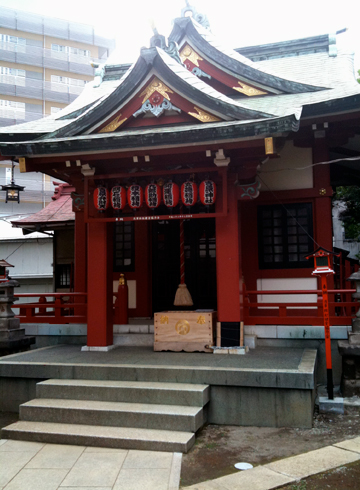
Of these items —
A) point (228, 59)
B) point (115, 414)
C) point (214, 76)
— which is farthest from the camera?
point (214, 76)

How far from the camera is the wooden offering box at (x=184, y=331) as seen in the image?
31.9ft

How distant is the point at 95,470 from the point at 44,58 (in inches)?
1737

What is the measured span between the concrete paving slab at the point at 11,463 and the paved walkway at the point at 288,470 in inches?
89.7

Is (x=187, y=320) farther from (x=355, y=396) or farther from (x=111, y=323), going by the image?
(x=355, y=396)

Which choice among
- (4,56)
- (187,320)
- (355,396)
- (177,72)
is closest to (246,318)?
(187,320)

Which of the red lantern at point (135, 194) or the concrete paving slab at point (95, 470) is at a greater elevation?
the red lantern at point (135, 194)

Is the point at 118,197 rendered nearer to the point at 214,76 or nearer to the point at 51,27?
the point at 214,76

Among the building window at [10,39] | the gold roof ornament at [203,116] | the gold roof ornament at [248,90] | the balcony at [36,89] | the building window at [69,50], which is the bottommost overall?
the gold roof ornament at [203,116]

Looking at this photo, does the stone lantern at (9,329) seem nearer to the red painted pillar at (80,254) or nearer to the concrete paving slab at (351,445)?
the red painted pillar at (80,254)

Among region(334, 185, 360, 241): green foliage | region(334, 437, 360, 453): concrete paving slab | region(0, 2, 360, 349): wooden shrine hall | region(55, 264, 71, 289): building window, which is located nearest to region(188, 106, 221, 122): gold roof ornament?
region(0, 2, 360, 349): wooden shrine hall

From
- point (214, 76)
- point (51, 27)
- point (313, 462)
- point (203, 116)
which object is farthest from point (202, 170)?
point (51, 27)

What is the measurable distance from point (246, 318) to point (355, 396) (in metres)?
2.95

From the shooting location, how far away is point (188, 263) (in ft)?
41.3

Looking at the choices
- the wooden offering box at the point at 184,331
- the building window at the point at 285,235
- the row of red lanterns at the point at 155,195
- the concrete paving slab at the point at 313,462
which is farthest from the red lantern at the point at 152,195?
the concrete paving slab at the point at 313,462
